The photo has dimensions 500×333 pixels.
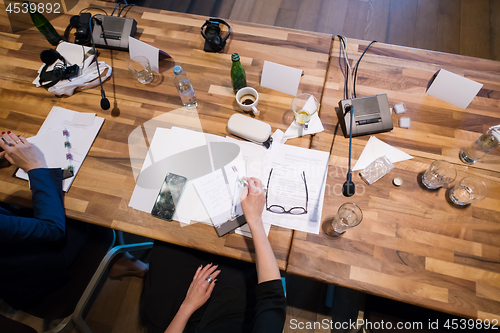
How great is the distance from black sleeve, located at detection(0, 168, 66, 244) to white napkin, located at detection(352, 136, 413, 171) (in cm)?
135

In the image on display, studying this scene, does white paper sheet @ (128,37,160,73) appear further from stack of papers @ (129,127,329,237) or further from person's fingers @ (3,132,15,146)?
person's fingers @ (3,132,15,146)

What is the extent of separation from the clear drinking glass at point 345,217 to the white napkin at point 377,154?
0.20 metres

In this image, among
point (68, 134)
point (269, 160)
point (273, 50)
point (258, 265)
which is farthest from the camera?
point (273, 50)

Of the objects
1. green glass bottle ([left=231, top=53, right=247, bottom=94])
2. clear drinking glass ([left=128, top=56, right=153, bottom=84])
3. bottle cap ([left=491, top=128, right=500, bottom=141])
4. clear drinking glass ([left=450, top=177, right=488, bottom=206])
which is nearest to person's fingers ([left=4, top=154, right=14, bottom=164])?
clear drinking glass ([left=128, top=56, right=153, bottom=84])

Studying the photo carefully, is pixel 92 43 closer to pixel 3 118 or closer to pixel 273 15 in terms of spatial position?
pixel 3 118

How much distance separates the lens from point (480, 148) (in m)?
1.26

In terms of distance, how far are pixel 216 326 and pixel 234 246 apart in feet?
→ 1.21

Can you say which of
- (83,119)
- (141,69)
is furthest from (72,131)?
(141,69)

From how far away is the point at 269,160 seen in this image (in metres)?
1.32

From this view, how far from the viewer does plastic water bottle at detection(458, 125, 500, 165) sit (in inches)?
48.7

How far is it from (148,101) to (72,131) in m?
0.41

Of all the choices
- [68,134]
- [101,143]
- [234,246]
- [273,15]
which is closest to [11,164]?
[68,134]

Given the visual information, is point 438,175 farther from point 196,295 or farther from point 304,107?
point 196,295

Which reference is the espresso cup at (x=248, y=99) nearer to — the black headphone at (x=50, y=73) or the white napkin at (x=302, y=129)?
the white napkin at (x=302, y=129)
